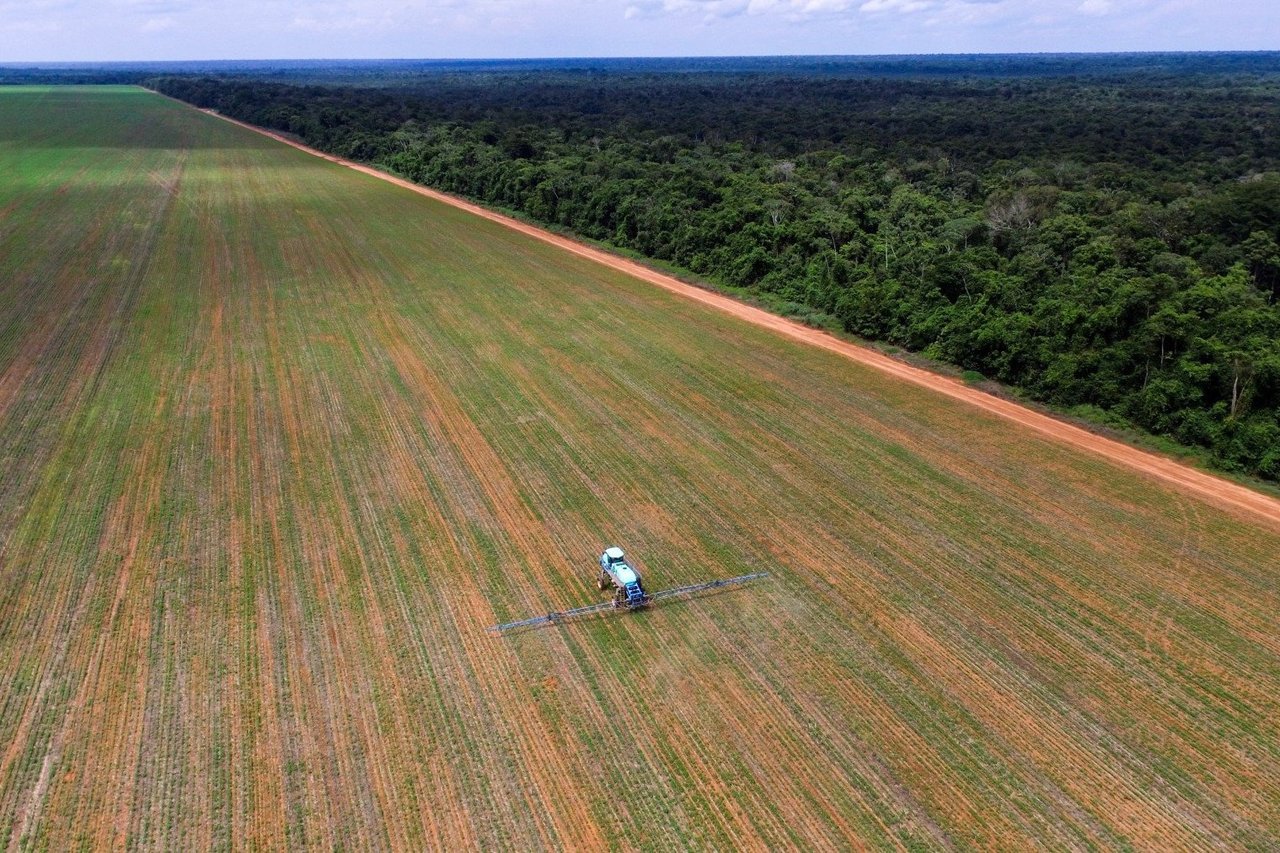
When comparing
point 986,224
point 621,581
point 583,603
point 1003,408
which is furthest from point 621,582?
point 986,224

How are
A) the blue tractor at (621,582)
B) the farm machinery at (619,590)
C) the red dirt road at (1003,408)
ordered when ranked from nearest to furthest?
the farm machinery at (619,590) → the blue tractor at (621,582) → the red dirt road at (1003,408)

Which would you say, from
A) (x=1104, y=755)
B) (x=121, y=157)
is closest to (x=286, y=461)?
(x=1104, y=755)

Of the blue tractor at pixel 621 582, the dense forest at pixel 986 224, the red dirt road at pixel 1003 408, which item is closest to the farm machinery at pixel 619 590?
the blue tractor at pixel 621 582

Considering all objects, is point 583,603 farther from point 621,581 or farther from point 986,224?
point 986,224

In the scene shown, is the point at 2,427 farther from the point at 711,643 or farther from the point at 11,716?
the point at 711,643

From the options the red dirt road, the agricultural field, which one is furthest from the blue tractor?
the red dirt road

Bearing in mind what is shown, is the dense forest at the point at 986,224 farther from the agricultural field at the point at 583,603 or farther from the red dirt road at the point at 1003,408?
the agricultural field at the point at 583,603

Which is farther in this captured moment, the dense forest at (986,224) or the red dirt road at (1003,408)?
the dense forest at (986,224)
